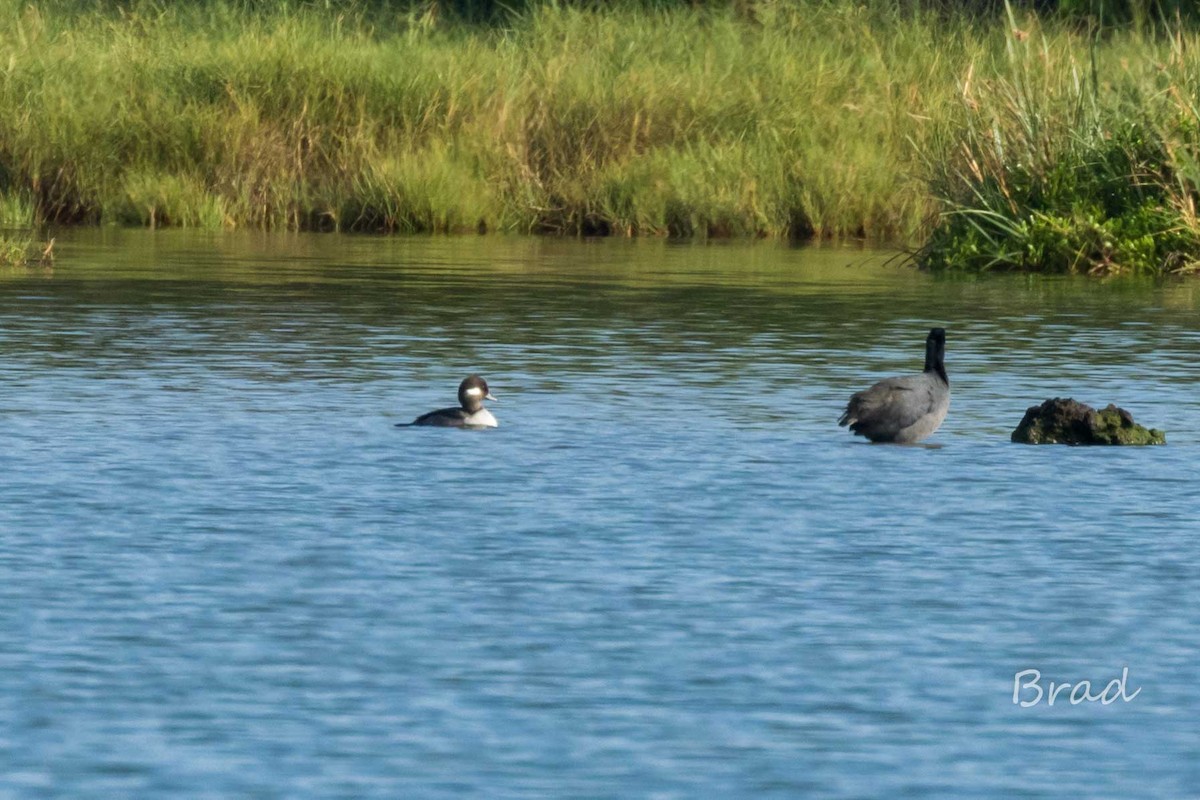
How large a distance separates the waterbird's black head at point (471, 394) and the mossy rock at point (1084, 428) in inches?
103

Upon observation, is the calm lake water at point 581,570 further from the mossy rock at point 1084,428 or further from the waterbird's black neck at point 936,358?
the waterbird's black neck at point 936,358

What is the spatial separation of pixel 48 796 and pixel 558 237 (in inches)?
898

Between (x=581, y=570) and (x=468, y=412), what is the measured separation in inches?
149

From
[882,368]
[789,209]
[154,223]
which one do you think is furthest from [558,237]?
[882,368]

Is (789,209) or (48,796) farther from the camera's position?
(789,209)

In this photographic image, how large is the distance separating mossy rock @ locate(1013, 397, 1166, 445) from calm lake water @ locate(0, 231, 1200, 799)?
12 centimetres

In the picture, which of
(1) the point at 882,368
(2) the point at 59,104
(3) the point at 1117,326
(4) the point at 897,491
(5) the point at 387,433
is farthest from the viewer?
(2) the point at 59,104

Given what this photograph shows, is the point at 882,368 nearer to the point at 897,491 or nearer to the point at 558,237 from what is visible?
the point at 897,491

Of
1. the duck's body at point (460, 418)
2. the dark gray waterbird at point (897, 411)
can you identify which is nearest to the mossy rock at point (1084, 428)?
the dark gray waterbird at point (897, 411)

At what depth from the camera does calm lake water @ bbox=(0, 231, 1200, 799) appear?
6188mm

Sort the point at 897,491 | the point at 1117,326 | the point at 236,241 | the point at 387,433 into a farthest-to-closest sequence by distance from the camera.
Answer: the point at 236,241 < the point at 1117,326 < the point at 387,433 < the point at 897,491

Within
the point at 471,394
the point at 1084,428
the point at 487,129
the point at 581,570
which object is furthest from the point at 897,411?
the point at 487,129

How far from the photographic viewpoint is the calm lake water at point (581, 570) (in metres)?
6.19

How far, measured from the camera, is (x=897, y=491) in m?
10.5
